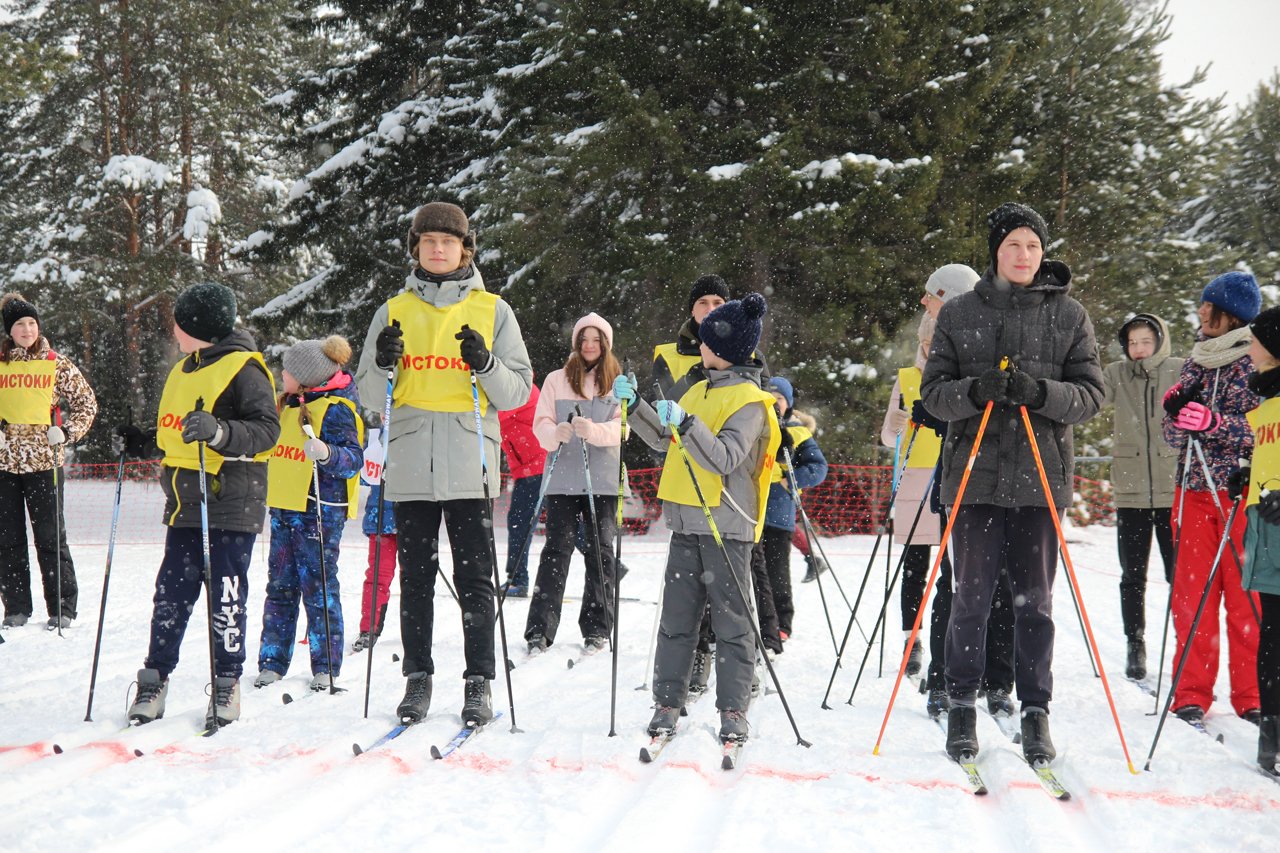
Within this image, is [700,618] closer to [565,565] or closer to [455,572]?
[455,572]

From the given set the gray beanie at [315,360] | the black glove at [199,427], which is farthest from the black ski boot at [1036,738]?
the gray beanie at [315,360]

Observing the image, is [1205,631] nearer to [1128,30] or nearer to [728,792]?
[728,792]

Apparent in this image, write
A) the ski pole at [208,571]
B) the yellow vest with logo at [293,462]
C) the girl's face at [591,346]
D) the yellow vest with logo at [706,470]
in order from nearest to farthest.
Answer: the ski pole at [208,571], the yellow vest with logo at [706,470], the yellow vest with logo at [293,462], the girl's face at [591,346]

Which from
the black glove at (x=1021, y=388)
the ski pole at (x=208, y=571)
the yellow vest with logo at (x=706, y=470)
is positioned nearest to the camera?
the black glove at (x=1021, y=388)

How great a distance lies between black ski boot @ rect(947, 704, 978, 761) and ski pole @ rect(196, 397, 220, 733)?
2656 millimetres

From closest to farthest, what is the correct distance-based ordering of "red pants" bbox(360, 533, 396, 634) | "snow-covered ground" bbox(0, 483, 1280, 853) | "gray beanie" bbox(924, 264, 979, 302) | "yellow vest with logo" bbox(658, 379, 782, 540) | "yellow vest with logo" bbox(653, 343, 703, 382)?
"snow-covered ground" bbox(0, 483, 1280, 853), "yellow vest with logo" bbox(658, 379, 782, 540), "gray beanie" bbox(924, 264, 979, 302), "yellow vest with logo" bbox(653, 343, 703, 382), "red pants" bbox(360, 533, 396, 634)

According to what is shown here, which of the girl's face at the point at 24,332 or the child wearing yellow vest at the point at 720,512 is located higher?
the girl's face at the point at 24,332

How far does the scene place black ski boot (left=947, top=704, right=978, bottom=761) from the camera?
3.35m

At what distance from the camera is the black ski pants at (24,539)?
19.1 ft

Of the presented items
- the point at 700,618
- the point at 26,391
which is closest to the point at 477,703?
the point at 700,618

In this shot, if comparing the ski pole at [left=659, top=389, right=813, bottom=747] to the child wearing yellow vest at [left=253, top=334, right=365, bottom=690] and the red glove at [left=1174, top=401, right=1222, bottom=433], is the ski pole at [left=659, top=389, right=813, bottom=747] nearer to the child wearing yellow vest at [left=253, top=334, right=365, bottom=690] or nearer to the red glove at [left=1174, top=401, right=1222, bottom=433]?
the child wearing yellow vest at [left=253, top=334, right=365, bottom=690]

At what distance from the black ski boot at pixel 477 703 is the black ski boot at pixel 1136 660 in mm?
3254

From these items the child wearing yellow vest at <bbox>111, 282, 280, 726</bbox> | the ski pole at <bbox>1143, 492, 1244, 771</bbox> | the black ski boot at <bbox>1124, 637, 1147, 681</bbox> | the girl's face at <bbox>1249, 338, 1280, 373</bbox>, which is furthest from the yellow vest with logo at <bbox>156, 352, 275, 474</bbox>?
the black ski boot at <bbox>1124, 637, 1147, 681</bbox>

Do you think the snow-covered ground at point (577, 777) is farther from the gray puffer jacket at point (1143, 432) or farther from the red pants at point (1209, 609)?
the gray puffer jacket at point (1143, 432)
